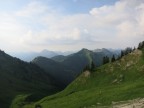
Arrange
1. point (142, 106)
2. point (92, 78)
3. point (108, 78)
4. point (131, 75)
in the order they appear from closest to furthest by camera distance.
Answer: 1. point (142, 106)
2. point (131, 75)
3. point (108, 78)
4. point (92, 78)

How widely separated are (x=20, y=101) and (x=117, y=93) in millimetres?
115409

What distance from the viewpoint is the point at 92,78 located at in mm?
157250

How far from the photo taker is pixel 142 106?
6034 centimetres

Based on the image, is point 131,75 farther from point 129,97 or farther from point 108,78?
point 129,97

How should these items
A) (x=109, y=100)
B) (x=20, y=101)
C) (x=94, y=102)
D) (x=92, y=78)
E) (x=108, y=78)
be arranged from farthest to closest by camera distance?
(x=20, y=101) → (x=92, y=78) → (x=108, y=78) → (x=94, y=102) → (x=109, y=100)

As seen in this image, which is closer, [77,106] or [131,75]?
[77,106]

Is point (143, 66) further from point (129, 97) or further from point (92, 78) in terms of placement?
point (129, 97)

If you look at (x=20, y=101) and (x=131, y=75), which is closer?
(x=131, y=75)

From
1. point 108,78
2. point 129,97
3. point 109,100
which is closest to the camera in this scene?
point 129,97

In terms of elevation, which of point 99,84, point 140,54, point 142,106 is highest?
point 140,54

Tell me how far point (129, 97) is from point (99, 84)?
61.7 m

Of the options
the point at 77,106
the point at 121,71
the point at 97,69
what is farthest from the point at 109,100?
the point at 97,69

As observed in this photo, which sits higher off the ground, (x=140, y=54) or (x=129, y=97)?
(x=140, y=54)

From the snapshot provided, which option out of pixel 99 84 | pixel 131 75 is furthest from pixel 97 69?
pixel 131 75
